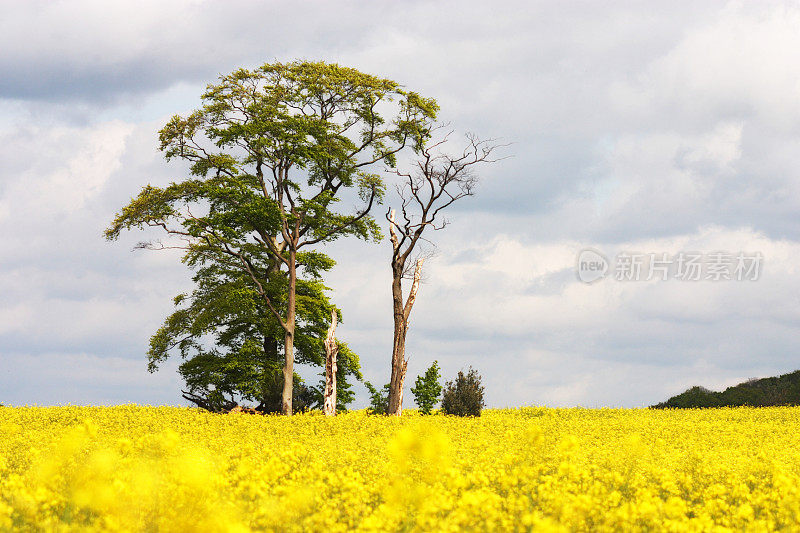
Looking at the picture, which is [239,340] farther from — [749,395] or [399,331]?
[749,395]

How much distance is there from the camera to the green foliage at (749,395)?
123ft

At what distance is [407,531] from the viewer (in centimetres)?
725

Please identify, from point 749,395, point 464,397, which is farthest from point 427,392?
point 749,395

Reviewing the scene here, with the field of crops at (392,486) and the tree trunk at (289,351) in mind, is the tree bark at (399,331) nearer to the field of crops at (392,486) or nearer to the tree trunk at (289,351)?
the tree trunk at (289,351)

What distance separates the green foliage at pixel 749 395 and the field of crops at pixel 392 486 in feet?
71.4

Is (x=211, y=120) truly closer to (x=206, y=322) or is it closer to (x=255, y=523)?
(x=206, y=322)

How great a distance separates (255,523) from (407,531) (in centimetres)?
182

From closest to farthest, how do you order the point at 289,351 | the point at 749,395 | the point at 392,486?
the point at 392,486 < the point at 289,351 < the point at 749,395

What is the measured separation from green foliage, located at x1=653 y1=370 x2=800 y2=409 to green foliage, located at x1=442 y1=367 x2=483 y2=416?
13.7m

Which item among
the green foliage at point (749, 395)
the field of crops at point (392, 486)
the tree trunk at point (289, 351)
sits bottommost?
the field of crops at point (392, 486)

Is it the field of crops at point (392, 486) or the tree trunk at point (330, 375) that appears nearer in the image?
the field of crops at point (392, 486)

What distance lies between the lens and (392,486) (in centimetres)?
884

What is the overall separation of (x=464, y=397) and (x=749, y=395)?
1868cm

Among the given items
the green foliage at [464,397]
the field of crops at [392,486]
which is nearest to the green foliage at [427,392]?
the green foliage at [464,397]
